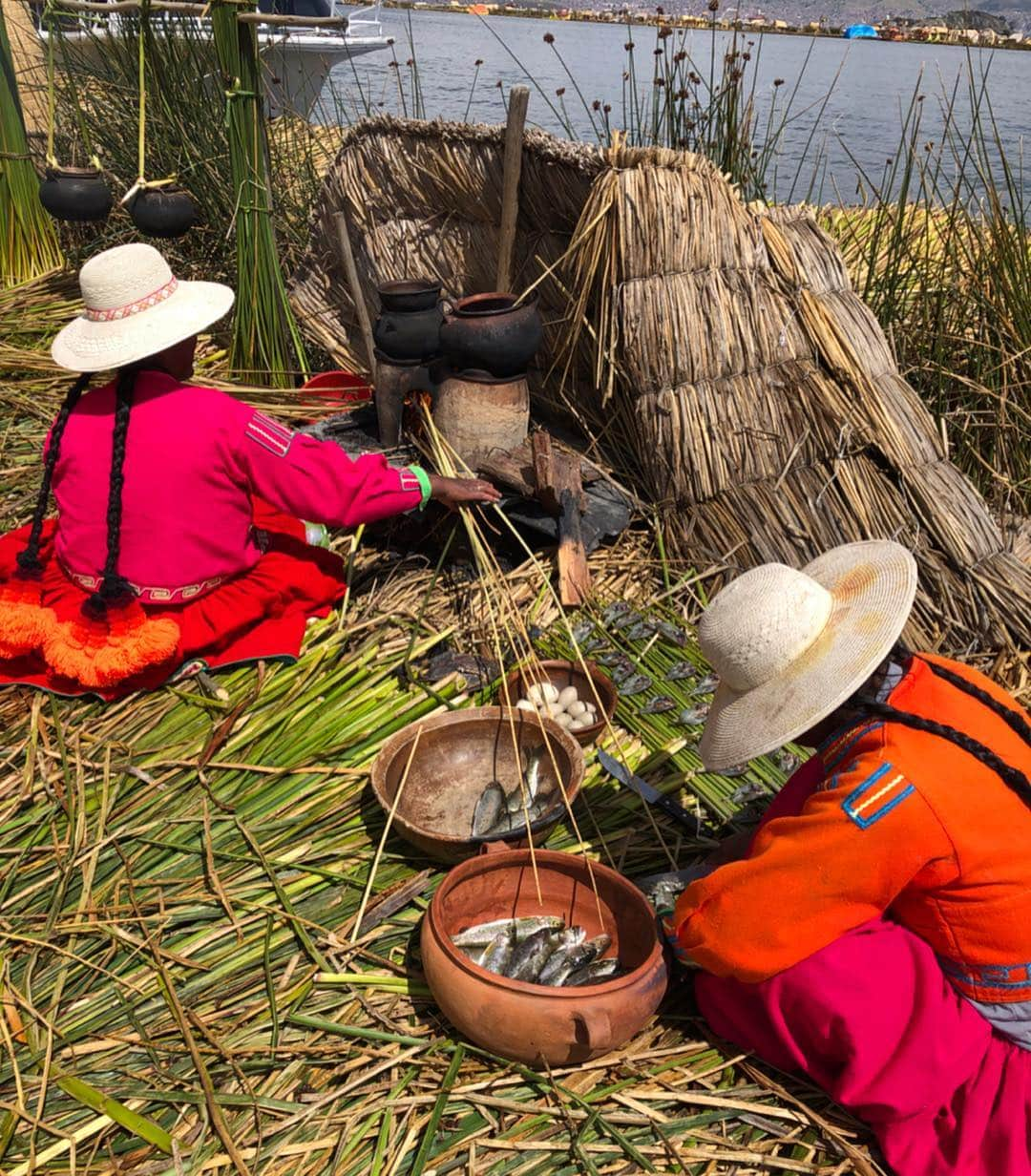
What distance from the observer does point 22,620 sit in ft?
9.91

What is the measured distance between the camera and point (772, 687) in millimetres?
1904

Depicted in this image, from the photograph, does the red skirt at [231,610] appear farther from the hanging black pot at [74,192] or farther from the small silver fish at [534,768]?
the hanging black pot at [74,192]

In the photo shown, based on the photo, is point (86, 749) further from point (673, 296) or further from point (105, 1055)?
point (673, 296)

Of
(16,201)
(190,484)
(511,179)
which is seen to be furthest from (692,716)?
(16,201)

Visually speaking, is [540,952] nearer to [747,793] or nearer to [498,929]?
[498,929]

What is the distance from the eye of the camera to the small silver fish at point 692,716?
9.96 ft

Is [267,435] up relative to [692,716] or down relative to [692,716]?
up

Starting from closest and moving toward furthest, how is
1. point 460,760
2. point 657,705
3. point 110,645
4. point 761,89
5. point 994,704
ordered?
point 994,704 < point 460,760 < point 110,645 < point 657,705 < point 761,89

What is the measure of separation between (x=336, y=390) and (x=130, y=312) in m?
2.00

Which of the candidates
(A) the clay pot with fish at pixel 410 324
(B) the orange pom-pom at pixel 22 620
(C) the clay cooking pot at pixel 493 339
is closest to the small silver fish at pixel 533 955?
(B) the orange pom-pom at pixel 22 620

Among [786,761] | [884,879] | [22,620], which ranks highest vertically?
[884,879]

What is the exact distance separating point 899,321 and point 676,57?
1.48m

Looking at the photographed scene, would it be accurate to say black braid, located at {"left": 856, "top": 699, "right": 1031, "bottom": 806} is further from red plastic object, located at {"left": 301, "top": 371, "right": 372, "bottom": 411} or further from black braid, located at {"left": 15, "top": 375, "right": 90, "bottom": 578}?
red plastic object, located at {"left": 301, "top": 371, "right": 372, "bottom": 411}

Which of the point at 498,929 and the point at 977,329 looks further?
the point at 977,329
